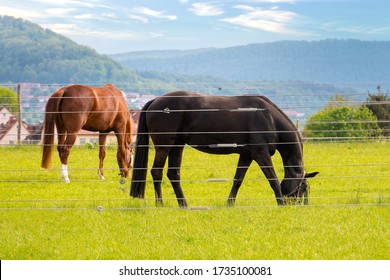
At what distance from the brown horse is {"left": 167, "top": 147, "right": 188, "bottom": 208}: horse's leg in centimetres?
385

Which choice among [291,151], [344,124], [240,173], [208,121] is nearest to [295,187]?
[291,151]

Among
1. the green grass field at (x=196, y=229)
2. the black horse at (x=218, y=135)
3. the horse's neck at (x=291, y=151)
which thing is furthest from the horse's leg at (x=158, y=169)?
the horse's neck at (x=291, y=151)

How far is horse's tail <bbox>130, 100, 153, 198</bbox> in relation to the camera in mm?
10711

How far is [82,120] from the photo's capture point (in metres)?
16.1

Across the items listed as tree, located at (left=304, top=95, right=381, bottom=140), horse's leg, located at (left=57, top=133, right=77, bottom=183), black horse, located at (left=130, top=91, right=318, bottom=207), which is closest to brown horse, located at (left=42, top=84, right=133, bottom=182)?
horse's leg, located at (left=57, top=133, right=77, bottom=183)

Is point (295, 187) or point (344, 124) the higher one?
point (295, 187)

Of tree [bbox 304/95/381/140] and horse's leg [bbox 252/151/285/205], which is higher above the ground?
horse's leg [bbox 252/151/285/205]

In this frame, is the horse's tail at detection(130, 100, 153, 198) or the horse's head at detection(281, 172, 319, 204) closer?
the horse's tail at detection(130, 100, 153, 198)

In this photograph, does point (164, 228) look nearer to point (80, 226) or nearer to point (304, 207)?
point (80, 226)

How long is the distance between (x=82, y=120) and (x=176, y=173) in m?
5.98

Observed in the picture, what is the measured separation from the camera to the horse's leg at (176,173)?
1055cm

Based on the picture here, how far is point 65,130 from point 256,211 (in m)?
7.55

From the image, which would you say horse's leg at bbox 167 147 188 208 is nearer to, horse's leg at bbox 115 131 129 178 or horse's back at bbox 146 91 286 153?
horse's back at bbox 146 91 286 153

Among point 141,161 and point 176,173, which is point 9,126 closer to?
point 141,161
